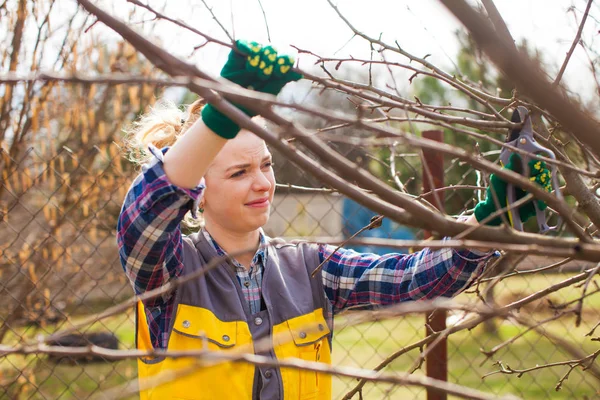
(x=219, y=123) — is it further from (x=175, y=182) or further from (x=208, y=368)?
(x=208, y=368)

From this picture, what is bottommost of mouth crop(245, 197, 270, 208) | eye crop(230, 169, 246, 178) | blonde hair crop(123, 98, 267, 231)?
mouth crop(245, 197, 270, 208)

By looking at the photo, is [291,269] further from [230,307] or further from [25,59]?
[25,59]

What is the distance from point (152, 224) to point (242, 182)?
355 mm

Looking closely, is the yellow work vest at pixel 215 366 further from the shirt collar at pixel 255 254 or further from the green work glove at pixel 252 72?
the green work glove at pixel 252 72

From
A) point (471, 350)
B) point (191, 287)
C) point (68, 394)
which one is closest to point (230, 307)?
point (191, 287)

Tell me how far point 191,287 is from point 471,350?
16.7 feet

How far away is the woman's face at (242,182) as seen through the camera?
177 cm

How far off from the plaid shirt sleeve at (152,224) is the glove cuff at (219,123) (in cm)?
22

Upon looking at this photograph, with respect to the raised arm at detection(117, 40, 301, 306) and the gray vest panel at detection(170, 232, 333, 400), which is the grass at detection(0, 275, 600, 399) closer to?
the gray vest panel at detection(170, 232, 333, 400)

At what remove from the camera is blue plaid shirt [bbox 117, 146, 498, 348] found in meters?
1.45

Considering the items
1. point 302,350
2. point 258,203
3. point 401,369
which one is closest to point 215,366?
point 302,350

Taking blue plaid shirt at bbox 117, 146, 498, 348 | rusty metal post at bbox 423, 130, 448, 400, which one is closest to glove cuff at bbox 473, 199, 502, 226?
blue plaid shirt at bbox 117, 146, 498, 348

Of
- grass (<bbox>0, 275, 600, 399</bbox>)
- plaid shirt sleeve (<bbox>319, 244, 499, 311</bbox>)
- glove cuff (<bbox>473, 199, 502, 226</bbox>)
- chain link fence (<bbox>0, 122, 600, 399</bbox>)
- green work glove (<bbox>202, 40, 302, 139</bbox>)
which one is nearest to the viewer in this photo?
green work glove (<bbox>202, 40, 302, 139</bbox>)

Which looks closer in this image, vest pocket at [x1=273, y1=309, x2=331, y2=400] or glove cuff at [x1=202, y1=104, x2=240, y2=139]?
glove cuff at [x1=202, y1=104, x2=240, y2=139]
